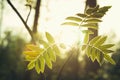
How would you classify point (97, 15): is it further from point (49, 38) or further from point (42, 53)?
point (42, 53)

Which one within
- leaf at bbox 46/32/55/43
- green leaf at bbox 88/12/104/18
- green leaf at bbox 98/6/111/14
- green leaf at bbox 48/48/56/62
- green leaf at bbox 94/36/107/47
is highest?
green leaf at bbox 98/6/111/14

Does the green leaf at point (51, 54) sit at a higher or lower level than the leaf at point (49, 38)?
lower

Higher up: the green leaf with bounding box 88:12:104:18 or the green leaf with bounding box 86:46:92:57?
the green leaf with bounding box 88:12:104:18

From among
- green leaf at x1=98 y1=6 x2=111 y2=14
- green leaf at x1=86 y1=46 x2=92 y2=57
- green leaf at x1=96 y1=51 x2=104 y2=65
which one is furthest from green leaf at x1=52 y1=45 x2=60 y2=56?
green leaf at x1=98 y1=6 x2=111 y2=14

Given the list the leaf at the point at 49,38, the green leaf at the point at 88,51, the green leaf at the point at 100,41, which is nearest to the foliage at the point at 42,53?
the leaf at the point at 49,38

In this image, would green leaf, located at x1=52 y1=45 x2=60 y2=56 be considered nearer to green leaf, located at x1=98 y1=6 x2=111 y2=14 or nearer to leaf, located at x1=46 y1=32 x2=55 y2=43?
leaf, located at x1=46 y1=32 x2=55 y2=43

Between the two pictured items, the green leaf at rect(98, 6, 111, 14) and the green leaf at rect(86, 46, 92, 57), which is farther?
the green leaf at rect(86, 46, 92, 57)

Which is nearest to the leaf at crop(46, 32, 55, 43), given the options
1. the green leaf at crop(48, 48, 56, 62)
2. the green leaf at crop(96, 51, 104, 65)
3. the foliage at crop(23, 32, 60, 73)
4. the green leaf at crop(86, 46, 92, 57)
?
the foliage at crop(23, 32, 60, 73)

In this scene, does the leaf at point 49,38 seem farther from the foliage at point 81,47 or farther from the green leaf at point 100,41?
the green leaf at point 100,41

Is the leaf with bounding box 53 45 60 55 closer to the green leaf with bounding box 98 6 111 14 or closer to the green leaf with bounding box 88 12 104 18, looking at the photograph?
the green leaf with bounding box 88 12 104 18

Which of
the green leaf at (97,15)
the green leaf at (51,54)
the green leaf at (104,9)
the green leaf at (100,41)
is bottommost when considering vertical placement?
the green leaf at (51,54)

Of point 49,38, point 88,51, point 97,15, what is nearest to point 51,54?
point 49,38
